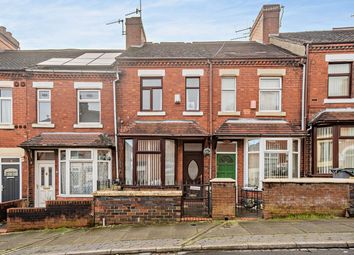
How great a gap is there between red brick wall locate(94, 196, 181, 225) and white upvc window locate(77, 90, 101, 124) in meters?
5.71

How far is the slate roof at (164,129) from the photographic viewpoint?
42.6 feet

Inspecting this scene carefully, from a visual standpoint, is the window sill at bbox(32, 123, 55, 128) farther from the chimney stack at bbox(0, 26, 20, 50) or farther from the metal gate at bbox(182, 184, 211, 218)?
the chimney stack at bbox(0, 26, 20, 50)

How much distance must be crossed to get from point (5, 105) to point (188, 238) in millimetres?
11228

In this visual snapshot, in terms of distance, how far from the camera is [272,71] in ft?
44.3

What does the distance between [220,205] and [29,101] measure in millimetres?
10091

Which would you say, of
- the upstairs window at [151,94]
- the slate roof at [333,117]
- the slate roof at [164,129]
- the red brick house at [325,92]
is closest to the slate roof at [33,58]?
the upstairs window at [151,94]

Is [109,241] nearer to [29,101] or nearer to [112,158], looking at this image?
[112,158]

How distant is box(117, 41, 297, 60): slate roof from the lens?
1368cm

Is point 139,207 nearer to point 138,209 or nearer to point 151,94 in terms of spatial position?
point 138,209

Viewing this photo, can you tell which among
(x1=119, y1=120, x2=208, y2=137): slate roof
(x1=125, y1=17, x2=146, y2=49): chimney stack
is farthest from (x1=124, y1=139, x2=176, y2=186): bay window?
(x1=125, y1=17, x2=146, y2=49): chimney stack

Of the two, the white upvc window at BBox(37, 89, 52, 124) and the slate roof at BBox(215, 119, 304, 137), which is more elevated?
the white upvc window at BBox(37, 89, 52, 124)

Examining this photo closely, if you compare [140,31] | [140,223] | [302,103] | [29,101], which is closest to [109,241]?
[140,223]

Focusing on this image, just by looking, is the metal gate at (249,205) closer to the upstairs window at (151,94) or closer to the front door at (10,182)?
the upstairs window at (151,94)

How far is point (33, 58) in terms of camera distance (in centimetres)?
1678
